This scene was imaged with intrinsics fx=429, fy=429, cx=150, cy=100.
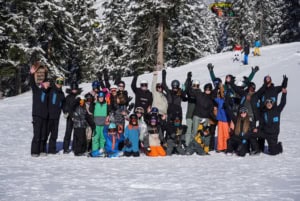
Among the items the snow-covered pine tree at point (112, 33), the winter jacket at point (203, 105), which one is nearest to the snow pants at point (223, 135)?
the winter jacket at point (203, 105)

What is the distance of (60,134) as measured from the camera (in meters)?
14.2

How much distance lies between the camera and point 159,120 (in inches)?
436

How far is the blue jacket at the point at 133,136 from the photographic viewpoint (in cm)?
1057

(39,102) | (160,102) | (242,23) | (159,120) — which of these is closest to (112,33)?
(242,23)

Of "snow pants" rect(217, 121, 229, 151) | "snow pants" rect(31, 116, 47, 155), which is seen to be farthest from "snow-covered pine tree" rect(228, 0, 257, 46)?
"snow pants" rect(31, 116, 47, 155)

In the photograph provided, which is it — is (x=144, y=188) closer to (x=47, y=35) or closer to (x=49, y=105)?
(x=49, y=105)

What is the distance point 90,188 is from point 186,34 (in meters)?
37.3

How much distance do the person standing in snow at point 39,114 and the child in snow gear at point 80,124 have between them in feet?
2.41

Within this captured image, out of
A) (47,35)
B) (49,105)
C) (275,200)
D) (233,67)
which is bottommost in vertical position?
(275,200)

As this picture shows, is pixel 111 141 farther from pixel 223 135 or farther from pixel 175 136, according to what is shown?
pixel 223 135

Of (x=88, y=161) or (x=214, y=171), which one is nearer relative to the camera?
(x=214, y=171)

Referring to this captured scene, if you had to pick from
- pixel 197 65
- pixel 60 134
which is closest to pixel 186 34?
pixel 197 65

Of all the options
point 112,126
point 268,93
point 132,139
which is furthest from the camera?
point 268,93

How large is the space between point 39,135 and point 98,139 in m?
1.44
